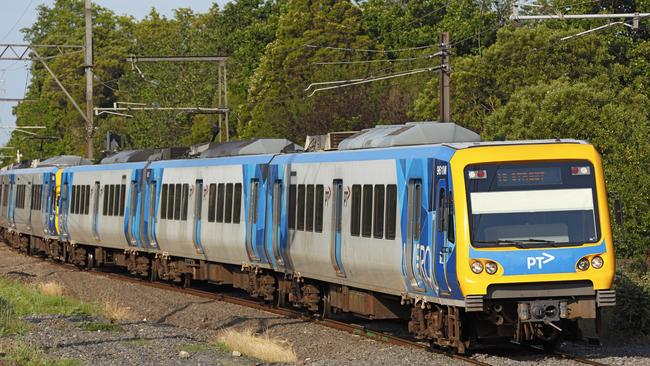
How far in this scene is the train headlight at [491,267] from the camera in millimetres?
15164

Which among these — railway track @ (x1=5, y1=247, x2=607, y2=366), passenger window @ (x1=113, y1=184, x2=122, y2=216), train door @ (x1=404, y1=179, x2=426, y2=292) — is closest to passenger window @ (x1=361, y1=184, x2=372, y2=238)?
railway track @ (x1=5, y1=247, x2=607, y2=366)

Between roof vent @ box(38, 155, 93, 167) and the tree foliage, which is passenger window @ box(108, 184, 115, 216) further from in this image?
the tree foliage

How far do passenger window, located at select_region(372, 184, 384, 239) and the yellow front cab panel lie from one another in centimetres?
270

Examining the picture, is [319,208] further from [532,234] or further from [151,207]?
[151,207]

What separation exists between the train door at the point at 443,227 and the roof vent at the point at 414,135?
2557 millimetres

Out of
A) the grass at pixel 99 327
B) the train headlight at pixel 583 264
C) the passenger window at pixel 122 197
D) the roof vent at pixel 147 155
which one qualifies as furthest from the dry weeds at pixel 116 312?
the passenger window at pixel 122 197

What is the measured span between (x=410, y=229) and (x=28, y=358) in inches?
209

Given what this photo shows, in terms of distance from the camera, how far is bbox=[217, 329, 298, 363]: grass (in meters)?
16.3

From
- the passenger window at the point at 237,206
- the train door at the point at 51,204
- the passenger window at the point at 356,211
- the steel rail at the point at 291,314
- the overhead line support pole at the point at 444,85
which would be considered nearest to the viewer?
the steel rail at the point at 291,314

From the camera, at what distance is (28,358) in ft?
47.0

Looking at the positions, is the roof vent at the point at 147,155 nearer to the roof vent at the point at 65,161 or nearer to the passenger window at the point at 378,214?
the roof vent at the point at 65,161

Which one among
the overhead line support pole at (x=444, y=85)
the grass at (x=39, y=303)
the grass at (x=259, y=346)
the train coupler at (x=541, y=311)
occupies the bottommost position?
the grass at (x=259, y=346)

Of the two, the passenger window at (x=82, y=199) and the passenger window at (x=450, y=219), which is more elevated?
the passenger window at (x=82, y=199)

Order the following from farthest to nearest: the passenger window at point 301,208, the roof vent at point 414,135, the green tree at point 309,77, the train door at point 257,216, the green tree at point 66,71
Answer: the green tree at point 66,71 → the green tree at point 309,77 → the train door at point 257,216 → the passenger window at point 301,208 → the roof vent at point 414,135
